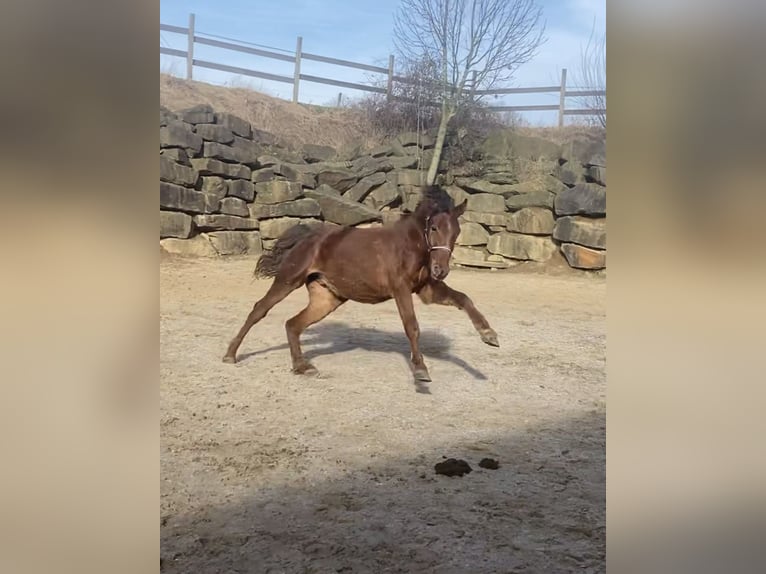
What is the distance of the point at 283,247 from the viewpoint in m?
2.63

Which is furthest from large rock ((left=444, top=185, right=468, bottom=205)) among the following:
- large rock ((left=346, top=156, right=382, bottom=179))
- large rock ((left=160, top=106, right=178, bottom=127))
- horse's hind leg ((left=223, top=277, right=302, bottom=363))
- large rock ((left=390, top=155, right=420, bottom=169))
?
large rock ((left=160, top=106, right=178, bottom=127))

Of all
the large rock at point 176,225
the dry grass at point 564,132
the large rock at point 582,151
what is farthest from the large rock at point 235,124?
the large rock at point 582,151

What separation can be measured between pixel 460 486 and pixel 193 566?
0.77m

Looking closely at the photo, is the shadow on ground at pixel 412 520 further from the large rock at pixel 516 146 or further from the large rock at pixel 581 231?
the large rock at pixel 581 231

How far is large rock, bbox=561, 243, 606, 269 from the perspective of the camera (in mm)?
4328

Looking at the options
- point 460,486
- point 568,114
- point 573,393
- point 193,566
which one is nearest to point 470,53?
point 568,114

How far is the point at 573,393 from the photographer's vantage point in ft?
7.88

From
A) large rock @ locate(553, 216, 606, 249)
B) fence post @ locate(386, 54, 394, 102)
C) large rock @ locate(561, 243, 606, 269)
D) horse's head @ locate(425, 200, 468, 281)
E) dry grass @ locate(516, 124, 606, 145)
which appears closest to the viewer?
horse's head @ locate(425, 200, 468, 281)

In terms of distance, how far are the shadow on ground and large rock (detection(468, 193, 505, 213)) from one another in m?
2.51

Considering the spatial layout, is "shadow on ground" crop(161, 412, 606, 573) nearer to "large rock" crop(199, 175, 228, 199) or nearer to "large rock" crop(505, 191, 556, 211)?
"large rock" crop(199, 175, 228, 199)

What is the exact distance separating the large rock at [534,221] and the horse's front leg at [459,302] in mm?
2167

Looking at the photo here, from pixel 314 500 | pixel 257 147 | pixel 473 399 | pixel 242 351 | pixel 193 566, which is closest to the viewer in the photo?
pixel 193 566
